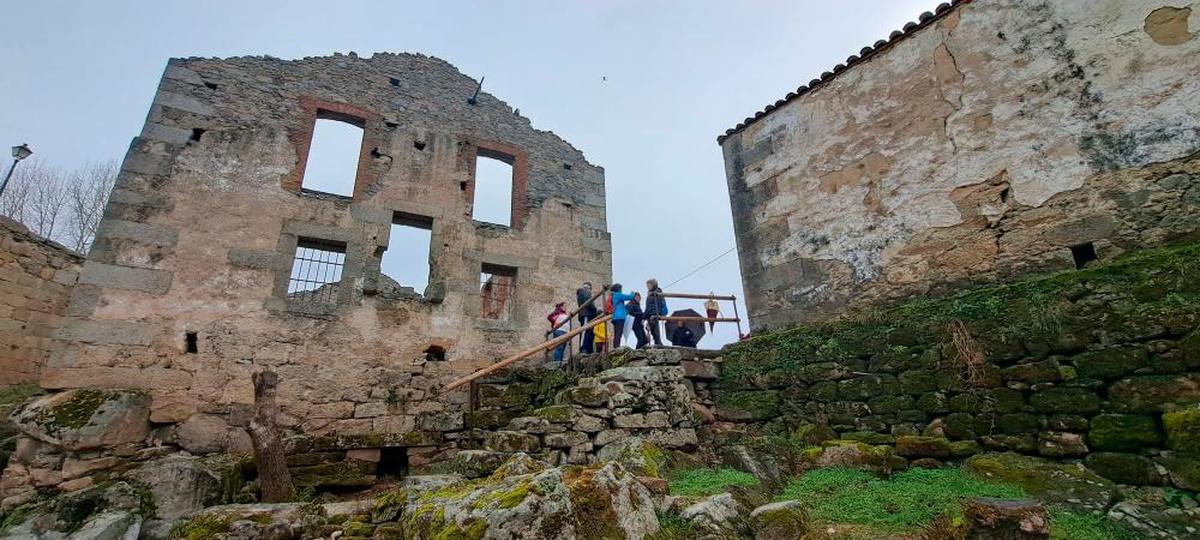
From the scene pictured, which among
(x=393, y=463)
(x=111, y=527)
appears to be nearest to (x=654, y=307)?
(x=393, y=463)

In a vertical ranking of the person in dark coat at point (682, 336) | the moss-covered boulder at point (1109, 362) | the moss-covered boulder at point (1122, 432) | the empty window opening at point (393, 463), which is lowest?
the empty window opening at point (393, 463)

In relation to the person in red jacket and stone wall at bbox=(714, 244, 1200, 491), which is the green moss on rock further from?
the person in red jacket

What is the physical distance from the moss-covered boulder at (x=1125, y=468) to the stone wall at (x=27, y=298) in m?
11.9

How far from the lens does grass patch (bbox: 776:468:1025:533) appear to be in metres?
3.47

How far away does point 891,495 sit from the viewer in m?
3.85

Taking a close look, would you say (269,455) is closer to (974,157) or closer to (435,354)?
(435,354)

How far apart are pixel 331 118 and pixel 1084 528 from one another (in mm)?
11827

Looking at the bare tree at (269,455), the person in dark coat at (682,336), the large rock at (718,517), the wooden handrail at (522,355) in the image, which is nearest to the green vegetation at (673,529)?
the large rock at (718,517)

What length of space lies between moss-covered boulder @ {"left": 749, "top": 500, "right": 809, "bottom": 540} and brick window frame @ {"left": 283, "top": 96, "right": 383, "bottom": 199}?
8652 millimetres

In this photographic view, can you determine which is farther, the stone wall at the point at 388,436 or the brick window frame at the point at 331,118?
the brick window frame at the point at 331,118

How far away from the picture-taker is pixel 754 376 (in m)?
5.95

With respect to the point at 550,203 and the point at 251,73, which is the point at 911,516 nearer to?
the point at 550,203

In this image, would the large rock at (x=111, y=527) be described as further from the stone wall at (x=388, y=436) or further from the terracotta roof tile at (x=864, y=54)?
the terracotta roof tile at (x=864, y=54)

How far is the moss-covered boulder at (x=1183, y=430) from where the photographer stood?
3.23 m
